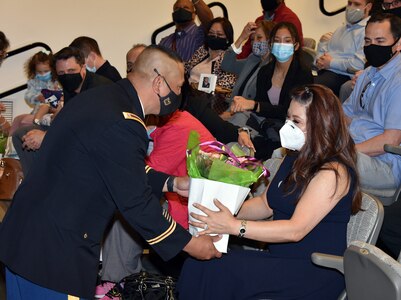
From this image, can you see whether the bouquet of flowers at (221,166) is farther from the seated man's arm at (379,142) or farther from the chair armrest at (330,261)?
the seated man's arm at (379,142)

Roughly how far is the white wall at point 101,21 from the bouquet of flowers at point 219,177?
5.61 metres

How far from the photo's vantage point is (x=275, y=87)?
5.50m

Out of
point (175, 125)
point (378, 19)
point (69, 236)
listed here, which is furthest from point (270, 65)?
point (69, 236)

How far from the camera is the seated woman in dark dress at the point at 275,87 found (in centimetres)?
518

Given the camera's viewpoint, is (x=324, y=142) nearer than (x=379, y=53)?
Yes

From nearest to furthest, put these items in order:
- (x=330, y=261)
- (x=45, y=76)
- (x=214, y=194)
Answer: (x=330, y=261), (x=214, y=194), (x=45, y=76)

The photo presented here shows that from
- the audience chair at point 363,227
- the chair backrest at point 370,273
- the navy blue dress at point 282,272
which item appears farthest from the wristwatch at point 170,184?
the chair backrest at point 370,273

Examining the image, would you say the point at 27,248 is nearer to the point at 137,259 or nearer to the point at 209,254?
the point at 209,254

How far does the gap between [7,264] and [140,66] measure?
3.36 ft

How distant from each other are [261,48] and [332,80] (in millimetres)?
694

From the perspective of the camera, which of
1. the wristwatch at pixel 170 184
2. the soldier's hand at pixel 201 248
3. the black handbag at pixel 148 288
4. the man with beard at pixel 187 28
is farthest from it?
the man with beard at pixel 187 28

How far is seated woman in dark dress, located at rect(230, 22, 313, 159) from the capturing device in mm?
5176

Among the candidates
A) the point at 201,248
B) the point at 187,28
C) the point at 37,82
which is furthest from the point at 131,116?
the point at 37,82

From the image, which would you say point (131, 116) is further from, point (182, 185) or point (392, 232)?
point (392, 232)
